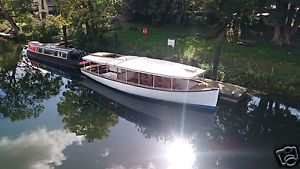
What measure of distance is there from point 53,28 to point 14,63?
33.8ft

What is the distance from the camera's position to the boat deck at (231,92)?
26688 millimetres

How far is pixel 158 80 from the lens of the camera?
26.7 metres

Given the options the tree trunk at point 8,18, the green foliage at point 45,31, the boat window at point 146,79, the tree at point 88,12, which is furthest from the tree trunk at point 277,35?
the tree trunk at point 8,18

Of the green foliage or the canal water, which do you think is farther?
the green foliage

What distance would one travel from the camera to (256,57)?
32.8 metres

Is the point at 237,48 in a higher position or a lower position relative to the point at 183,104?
higher

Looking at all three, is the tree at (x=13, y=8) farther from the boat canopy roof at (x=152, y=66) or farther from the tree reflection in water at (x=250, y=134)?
the tree reflection in water at (x=250, y=134)

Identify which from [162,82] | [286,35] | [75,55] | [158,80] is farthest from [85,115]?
[286,35]

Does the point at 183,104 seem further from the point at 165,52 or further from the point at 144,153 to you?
the point at 165,52

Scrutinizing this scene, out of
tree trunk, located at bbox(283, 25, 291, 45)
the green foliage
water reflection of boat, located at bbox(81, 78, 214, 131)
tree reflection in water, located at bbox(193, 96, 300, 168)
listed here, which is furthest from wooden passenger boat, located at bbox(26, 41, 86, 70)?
tree trunk, located at bbox(283, 25, 291, 45)

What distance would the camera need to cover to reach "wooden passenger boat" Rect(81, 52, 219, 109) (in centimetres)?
2520

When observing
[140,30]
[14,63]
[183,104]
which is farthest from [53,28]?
[183,104]

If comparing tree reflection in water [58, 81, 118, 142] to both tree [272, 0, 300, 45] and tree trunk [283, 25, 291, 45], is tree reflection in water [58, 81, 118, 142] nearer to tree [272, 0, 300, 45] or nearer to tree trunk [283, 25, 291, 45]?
tree [272, 0, 300, 45]

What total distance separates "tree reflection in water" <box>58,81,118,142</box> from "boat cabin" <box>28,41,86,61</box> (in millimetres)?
5693
